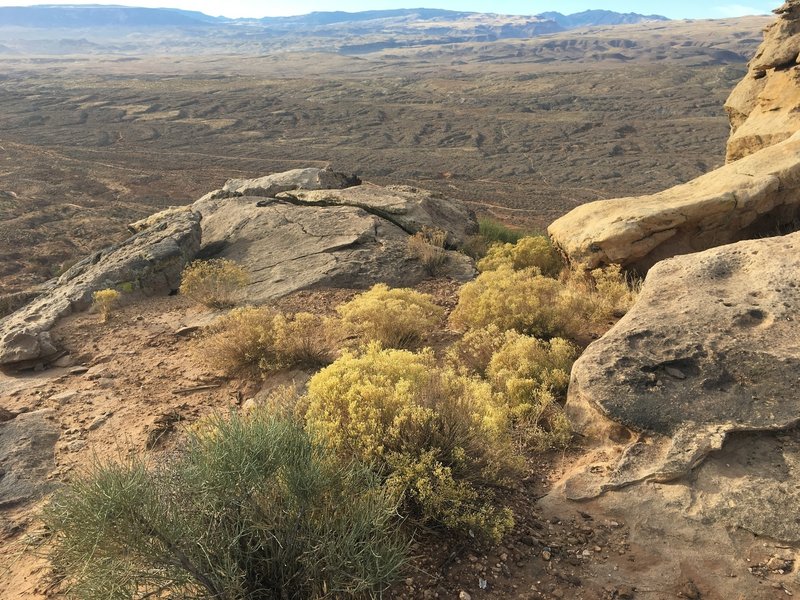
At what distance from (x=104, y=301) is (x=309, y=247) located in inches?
123

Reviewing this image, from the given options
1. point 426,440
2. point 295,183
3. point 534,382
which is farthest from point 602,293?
point 295,183

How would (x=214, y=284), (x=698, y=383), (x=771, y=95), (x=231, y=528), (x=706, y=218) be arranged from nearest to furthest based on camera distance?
1. (x=231, y=528)
2. (x=698, y=383)
3. (x=706, y=218)
4. (x=214, y=284)
5. (x=771, y=95)

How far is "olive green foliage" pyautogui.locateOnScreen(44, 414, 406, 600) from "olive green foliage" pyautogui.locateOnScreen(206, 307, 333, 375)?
2.60 m

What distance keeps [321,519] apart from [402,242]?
7029mm

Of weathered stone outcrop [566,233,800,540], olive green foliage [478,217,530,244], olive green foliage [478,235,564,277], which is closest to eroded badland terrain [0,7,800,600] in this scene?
weathered stone outcrop [566,233,800,540]

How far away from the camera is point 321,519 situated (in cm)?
281

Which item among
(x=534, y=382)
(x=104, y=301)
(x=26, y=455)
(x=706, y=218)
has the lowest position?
(x=26, y=455)

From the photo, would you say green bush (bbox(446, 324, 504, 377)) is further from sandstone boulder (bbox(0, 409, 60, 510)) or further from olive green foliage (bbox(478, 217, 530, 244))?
olive green foliage (bbox(478, 217, 530, 244))

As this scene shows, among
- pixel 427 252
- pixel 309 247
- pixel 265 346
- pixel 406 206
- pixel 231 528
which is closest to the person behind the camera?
pixel 231 528

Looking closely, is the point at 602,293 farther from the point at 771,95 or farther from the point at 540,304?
the point at 771,95

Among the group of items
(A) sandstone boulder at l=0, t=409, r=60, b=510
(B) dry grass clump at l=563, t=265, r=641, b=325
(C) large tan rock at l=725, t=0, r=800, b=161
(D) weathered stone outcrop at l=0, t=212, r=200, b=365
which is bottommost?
(A) sandstone boulder at l=0, t=409, r=60, b=510

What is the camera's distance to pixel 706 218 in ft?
23.1

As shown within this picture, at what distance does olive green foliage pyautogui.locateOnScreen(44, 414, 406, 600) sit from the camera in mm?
2498

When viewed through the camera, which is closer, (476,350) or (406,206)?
(476,350)
